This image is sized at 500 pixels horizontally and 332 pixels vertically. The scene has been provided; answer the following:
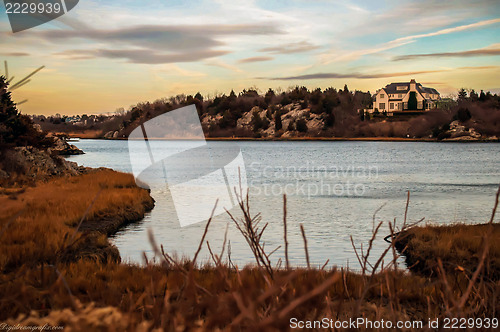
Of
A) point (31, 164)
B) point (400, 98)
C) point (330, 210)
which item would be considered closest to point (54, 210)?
point (31, 164)

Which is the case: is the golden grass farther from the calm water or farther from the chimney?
the chimney

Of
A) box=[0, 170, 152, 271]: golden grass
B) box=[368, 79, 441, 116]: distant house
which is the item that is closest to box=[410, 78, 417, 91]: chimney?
box=[368, 79, 441, 116]: distant house

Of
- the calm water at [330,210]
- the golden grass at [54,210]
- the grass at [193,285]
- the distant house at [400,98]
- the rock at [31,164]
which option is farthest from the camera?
the distant house at [400,98]

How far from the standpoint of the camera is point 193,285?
201cm

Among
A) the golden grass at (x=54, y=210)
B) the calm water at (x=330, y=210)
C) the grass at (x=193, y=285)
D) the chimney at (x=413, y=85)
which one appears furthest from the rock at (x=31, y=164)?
the chimney at (x=413, y=85)

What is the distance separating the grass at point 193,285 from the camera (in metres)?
2.01

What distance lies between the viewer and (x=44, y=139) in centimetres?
2316

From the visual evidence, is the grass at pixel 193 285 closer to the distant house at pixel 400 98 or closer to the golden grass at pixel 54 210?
the golden grass at pixel 54 210

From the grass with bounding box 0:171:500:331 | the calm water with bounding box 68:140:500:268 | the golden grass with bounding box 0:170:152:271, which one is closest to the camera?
the grass with bounding box 0:171:500:331

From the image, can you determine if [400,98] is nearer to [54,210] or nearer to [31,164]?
[31,164]

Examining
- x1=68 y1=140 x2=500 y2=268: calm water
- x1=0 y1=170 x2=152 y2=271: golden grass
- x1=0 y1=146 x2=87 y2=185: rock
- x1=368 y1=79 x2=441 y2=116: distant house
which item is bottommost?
x1=68 y1=140 x2=500 y2=268: calm water

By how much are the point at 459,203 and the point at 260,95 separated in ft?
483

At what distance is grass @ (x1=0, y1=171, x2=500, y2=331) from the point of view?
2.01m

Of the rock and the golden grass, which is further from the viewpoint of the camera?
the rock
